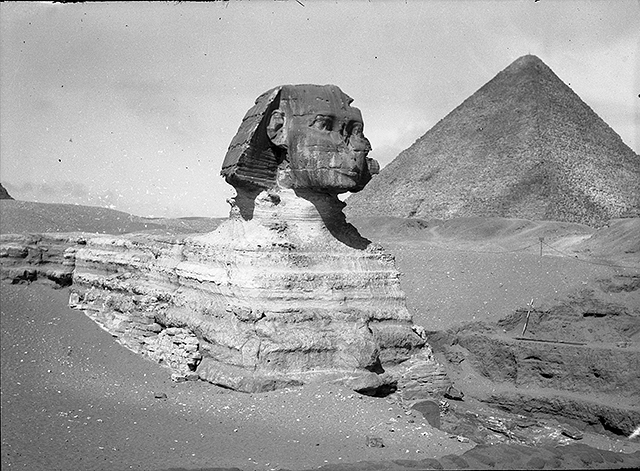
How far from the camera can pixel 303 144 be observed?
7.43 m

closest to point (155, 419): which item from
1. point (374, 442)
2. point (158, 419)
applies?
point (158, 419)

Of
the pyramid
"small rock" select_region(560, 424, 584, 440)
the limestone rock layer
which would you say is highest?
the pyramid

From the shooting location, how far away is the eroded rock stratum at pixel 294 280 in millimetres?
7012

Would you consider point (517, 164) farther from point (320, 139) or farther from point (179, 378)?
point (179, 378)

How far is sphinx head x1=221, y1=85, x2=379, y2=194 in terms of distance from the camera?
24.2ft

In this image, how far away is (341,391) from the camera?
666 cm

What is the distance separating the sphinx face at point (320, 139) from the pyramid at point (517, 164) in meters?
47.8

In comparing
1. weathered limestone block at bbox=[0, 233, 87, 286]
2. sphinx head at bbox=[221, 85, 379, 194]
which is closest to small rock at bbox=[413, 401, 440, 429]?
sphinx head at bbox=[221, 85, 379, 194]

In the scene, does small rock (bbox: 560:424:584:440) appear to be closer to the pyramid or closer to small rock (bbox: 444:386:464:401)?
small rock (bbox: 444:386:464:401)

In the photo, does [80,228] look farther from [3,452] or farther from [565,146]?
[565,146]

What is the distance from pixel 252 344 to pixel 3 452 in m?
5.25

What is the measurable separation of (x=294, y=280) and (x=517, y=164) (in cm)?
5830

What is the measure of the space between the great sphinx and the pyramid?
156 feet

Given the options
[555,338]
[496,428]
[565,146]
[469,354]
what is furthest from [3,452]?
[565,146]
